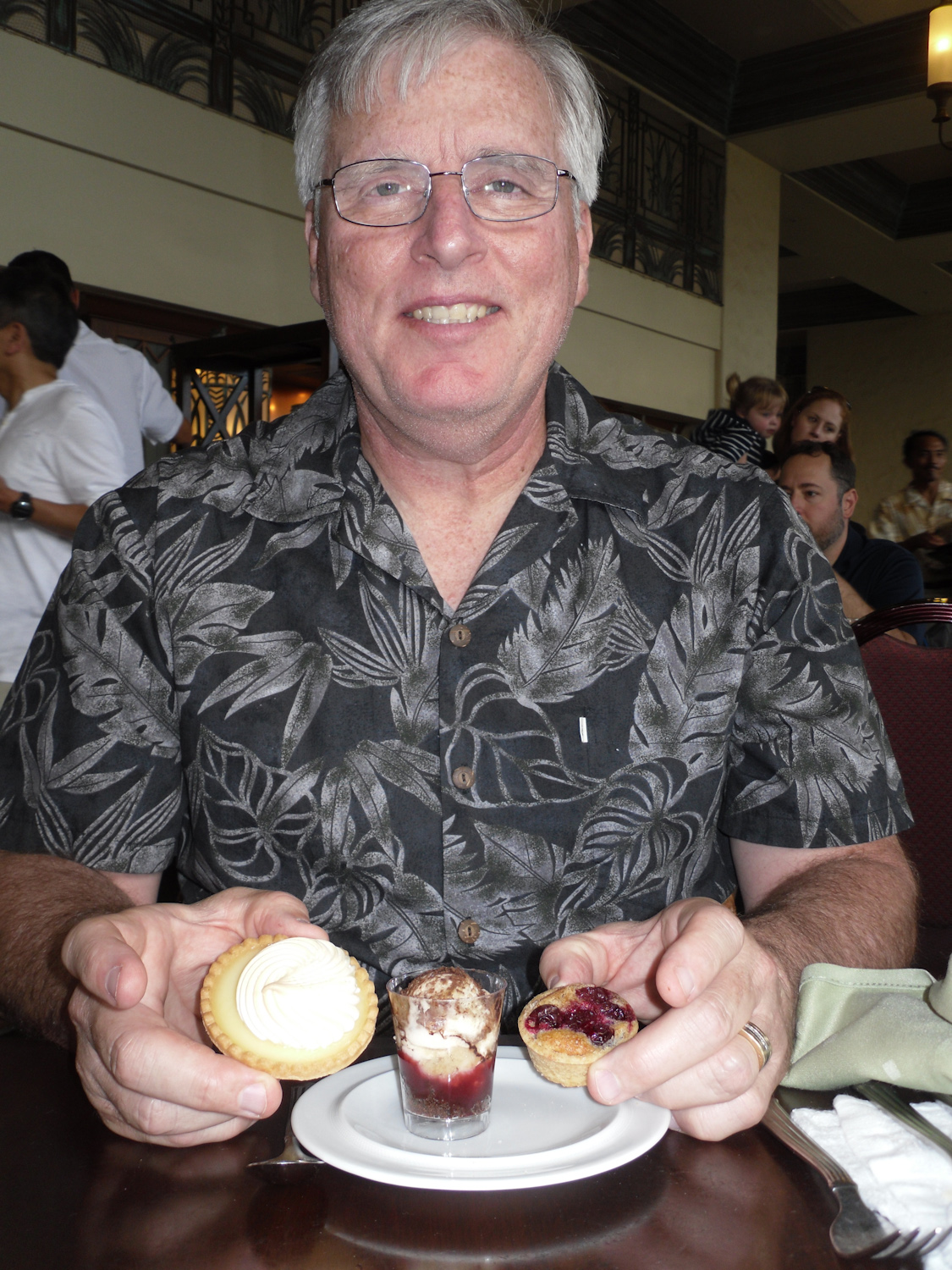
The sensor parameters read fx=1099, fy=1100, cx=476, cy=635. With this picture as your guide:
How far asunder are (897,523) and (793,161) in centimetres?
421

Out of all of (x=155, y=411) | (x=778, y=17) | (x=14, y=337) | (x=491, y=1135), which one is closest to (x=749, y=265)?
(x=778, y=17)

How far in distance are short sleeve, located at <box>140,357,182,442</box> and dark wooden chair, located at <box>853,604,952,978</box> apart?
3092 mm

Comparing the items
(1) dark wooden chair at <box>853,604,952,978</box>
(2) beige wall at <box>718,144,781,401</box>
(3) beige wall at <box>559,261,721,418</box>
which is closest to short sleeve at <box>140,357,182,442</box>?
(1) dark wooden chair at <box>853,604,952,978</box>

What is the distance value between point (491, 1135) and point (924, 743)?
1209 mm

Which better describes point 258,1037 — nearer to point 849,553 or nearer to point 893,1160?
point 893,1160

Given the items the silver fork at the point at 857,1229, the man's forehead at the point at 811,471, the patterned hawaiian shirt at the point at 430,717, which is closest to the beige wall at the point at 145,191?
the man's forehead at the point at 811,471

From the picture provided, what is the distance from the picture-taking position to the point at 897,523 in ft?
23.2

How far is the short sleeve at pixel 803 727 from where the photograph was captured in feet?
4.47

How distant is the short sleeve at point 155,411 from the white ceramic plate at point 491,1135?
3605 mm

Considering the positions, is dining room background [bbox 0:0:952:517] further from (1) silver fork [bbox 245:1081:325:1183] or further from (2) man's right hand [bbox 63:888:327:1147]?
(1) silver fork [bbox 245:1081:325:1183]

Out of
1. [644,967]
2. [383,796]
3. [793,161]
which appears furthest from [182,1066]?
[793,161]

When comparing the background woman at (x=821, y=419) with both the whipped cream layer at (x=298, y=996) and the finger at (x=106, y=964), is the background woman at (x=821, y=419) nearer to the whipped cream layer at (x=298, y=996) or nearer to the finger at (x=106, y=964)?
the whipped cream layer at (x=298, y=996)

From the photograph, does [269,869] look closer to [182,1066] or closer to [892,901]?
[182,1066]

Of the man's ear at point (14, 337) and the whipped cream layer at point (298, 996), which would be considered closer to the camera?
the whipped cream layer at point (298, 996)
